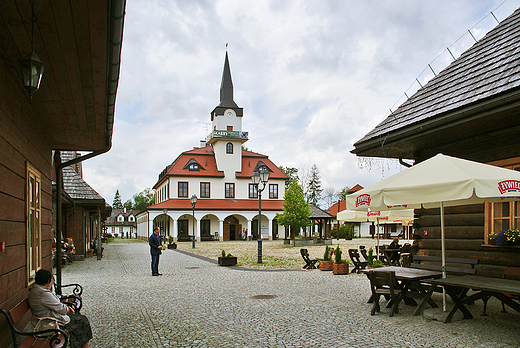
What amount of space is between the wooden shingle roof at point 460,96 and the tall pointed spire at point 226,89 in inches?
1665


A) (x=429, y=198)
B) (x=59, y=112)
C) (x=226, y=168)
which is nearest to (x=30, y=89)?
(x=59, y=112)

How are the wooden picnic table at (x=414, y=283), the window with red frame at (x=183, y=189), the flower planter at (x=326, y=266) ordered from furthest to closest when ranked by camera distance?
1. the window with red frame at (x=183, y=189)
2. the flower planter at (x=326, y=266)
3. the wooden picnic table at (x=414, y=283)

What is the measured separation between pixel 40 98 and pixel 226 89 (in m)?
47.7

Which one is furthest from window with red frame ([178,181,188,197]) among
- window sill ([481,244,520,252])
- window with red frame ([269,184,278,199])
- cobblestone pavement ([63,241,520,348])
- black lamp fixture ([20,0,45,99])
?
black lamp fixture ([20,0,45,99])

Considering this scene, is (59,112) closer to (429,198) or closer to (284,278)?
(429,198)

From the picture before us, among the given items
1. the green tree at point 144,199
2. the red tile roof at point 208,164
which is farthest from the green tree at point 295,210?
the green tree at point 144,199

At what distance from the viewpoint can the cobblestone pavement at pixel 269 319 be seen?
5.75 metres

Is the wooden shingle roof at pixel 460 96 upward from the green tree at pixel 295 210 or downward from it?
upward

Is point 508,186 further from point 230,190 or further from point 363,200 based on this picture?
point 230,190

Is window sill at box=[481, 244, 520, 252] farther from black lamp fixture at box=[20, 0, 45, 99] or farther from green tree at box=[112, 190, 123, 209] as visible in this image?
green tree at box=[112, 190, 123, 209]

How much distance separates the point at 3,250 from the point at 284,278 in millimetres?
9058

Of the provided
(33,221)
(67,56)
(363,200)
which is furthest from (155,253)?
(67,56)

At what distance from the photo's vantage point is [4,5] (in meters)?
3.34

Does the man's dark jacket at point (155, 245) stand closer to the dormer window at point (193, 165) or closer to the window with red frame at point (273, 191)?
the dormer window at point (193, 165)
